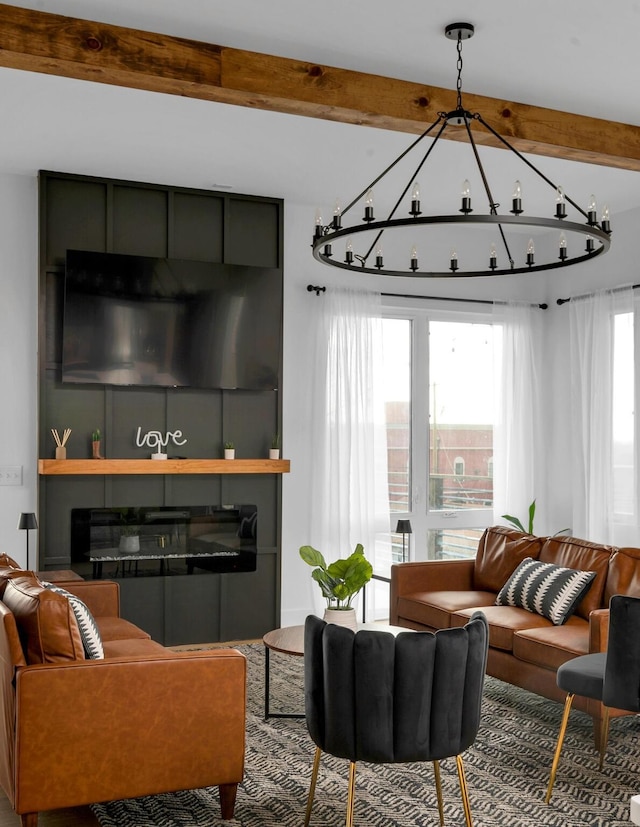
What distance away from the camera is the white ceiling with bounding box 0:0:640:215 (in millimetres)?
3424

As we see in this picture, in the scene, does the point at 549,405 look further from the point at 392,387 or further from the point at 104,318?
the point at 104,318

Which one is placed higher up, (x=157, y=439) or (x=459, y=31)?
(x=459, y=31)

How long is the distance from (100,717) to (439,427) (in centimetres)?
454

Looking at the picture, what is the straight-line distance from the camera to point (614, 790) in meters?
3.50

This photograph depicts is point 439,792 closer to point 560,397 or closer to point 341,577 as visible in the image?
point 341,577

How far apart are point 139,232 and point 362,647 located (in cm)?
393

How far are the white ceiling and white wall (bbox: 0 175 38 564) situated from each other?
297 millimetres

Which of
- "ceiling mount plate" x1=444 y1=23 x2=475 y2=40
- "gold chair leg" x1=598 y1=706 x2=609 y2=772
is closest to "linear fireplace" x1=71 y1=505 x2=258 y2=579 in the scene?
"gold chair leg" x1=598 y1=706 x2=609 y2=772

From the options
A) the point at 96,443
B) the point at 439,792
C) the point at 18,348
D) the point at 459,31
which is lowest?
the point at 439,792

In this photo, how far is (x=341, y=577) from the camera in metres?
4.03

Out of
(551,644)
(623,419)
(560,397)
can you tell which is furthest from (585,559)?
(560,397)

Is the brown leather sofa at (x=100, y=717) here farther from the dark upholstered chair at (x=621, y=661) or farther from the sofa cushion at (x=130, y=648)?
the dark upholstered chair at (x=621, y=661)

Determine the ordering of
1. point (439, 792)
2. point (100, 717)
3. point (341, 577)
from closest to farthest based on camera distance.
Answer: point (100, 717)
point (439, 792)
point (341, 577)

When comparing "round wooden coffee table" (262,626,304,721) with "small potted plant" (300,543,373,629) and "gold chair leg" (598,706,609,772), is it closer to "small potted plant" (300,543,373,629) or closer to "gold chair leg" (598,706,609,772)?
"small potted plant" (300,543,373,629)
